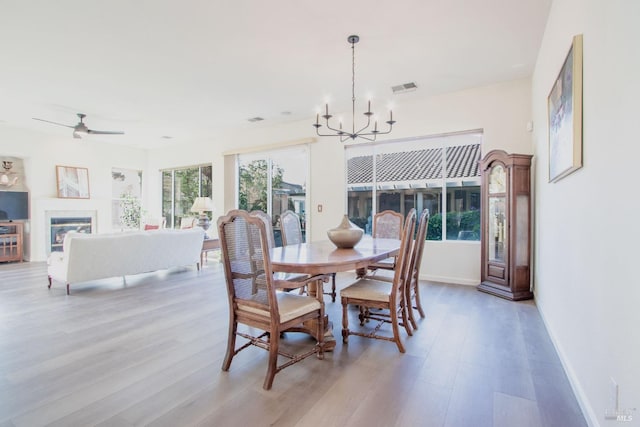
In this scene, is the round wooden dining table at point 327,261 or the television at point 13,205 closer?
the round wooden dining table at point 327,261

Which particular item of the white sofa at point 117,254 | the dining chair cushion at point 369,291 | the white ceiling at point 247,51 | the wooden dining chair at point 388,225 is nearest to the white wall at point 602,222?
the white ceiling at point 247,51

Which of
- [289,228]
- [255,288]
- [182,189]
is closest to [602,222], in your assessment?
[255,288]

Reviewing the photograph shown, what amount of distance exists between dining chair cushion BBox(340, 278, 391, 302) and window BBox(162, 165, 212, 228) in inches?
219

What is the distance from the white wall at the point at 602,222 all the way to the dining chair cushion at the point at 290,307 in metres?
1.54

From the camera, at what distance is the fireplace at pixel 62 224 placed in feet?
22.8

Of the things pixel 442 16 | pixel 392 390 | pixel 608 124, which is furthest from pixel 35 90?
pixel 608 124

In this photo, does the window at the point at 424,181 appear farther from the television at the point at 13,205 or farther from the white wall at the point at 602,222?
the television at the point at 13,205

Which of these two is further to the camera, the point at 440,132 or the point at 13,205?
the point at 13,205

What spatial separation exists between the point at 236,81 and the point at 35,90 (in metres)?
2.84

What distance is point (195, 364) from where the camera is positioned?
225cm

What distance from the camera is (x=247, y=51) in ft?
11.2

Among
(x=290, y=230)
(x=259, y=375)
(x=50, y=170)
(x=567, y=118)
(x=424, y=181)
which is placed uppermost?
(x=50, y=170)

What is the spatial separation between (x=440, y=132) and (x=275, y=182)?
3397mm

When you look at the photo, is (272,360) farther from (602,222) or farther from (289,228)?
(289,228)
